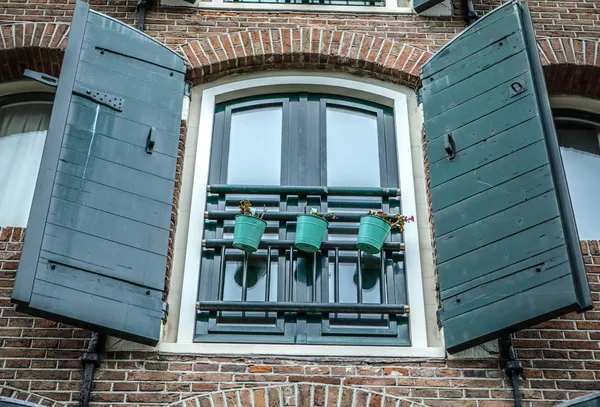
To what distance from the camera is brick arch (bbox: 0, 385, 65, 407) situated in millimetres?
6172

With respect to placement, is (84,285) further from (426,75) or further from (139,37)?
(426,75)

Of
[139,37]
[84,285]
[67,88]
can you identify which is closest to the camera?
[84,285]

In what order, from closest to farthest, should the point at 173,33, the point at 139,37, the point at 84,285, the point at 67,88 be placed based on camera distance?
the point at 84,285 < the point at 67,88 < the point at 139,37 < the point at 173,33

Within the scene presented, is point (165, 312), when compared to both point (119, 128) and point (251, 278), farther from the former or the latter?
point (119, 128)

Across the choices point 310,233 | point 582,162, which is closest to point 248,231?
point 310,233

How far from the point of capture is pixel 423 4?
839cm

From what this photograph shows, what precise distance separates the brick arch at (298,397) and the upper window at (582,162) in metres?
2.56

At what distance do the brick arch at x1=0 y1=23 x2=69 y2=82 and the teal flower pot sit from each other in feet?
9.97

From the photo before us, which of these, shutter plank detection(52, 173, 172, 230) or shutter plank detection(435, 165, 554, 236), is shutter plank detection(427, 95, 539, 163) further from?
shutter plank detection(52, 173, 172, 230)

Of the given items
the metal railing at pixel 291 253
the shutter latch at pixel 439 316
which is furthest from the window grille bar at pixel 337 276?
the shutter latch at pixel 439 316

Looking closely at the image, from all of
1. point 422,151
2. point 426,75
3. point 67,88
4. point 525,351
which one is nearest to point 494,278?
point 525,351

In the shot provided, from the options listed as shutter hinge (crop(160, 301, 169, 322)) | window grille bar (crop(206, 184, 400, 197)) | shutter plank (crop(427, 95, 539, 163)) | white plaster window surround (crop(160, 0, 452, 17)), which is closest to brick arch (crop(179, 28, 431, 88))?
white plaster window surround (crop(160, 0, 452, 17))

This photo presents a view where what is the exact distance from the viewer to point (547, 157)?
21.1ft

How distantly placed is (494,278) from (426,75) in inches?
81.2
